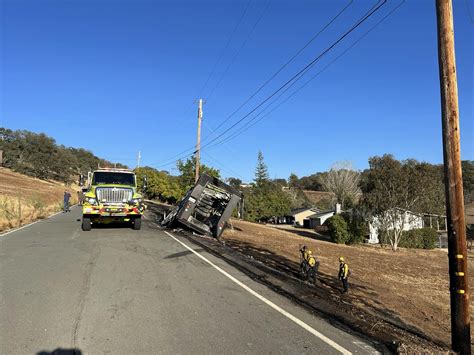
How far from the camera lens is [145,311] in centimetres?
664

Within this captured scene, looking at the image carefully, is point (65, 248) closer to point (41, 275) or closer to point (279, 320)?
point (41, 275)

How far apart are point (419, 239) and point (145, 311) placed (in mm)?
39279

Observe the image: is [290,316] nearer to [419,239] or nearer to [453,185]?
[453,185]

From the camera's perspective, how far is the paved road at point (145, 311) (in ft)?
17.4

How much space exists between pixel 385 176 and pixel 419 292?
22.8 metres

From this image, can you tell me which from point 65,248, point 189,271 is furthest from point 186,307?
point 65,248

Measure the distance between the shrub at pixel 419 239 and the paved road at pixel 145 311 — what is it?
33700 mm

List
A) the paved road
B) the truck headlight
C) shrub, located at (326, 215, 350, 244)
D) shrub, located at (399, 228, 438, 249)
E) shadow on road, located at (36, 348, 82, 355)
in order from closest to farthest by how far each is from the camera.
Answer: shadow on road, located at (36, 348, 82, 355), the paved road, the truck headlight, shrub, located at (326, 215, 350, 244), shrub, located at (399, 228, 438, 249)

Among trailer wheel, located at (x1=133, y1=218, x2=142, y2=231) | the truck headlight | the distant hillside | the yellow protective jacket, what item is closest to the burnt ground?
the yellow protective jacket

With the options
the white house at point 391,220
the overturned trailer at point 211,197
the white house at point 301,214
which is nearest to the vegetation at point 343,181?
the white house at point 301,214

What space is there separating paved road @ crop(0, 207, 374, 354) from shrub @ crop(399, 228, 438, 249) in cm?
3370

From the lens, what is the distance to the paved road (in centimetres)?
530

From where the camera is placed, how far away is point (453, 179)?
6273mm

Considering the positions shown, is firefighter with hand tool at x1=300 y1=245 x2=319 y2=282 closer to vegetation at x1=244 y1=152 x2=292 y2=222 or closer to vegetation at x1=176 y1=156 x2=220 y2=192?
vegetation at x1=176 y1=156 x2=220 y2=192
